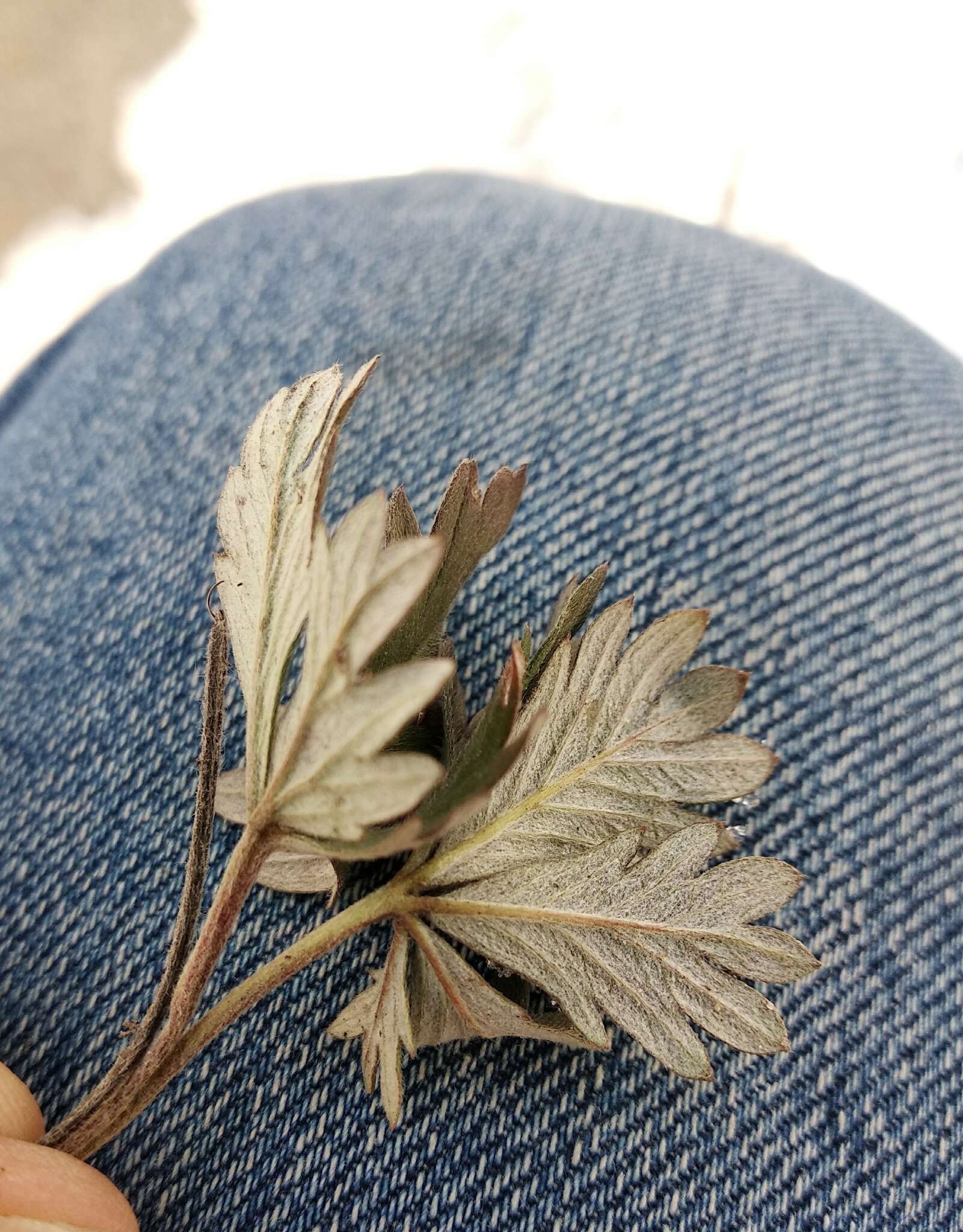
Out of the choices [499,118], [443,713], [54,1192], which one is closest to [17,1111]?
[54,1192]

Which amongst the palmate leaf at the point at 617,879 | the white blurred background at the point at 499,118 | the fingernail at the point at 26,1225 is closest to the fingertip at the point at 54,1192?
the fingernail at the point at 26,1225

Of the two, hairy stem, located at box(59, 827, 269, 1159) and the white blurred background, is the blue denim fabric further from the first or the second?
the white blurred background

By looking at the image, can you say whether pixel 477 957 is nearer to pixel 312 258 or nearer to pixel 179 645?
pixel 179 645

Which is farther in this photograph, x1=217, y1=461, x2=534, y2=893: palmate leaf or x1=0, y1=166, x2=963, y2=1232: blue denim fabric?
x1=0, y1=166, x2=963, y2=1232: blue denim fabric

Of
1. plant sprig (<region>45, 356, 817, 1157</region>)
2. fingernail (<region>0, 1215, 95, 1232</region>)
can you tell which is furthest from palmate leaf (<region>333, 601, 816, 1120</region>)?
fingernail (<region>0, 1215, 95, 1232</region>)

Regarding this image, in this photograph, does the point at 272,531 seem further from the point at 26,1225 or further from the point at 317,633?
the point at 26,1225

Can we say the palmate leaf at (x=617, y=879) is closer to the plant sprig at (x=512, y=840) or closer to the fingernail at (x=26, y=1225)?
the plant sprig at (x=512, y=840)

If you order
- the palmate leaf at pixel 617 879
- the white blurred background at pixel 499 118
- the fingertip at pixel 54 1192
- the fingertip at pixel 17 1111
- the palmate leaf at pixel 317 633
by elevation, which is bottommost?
the fingertip at pixel 17 1111
